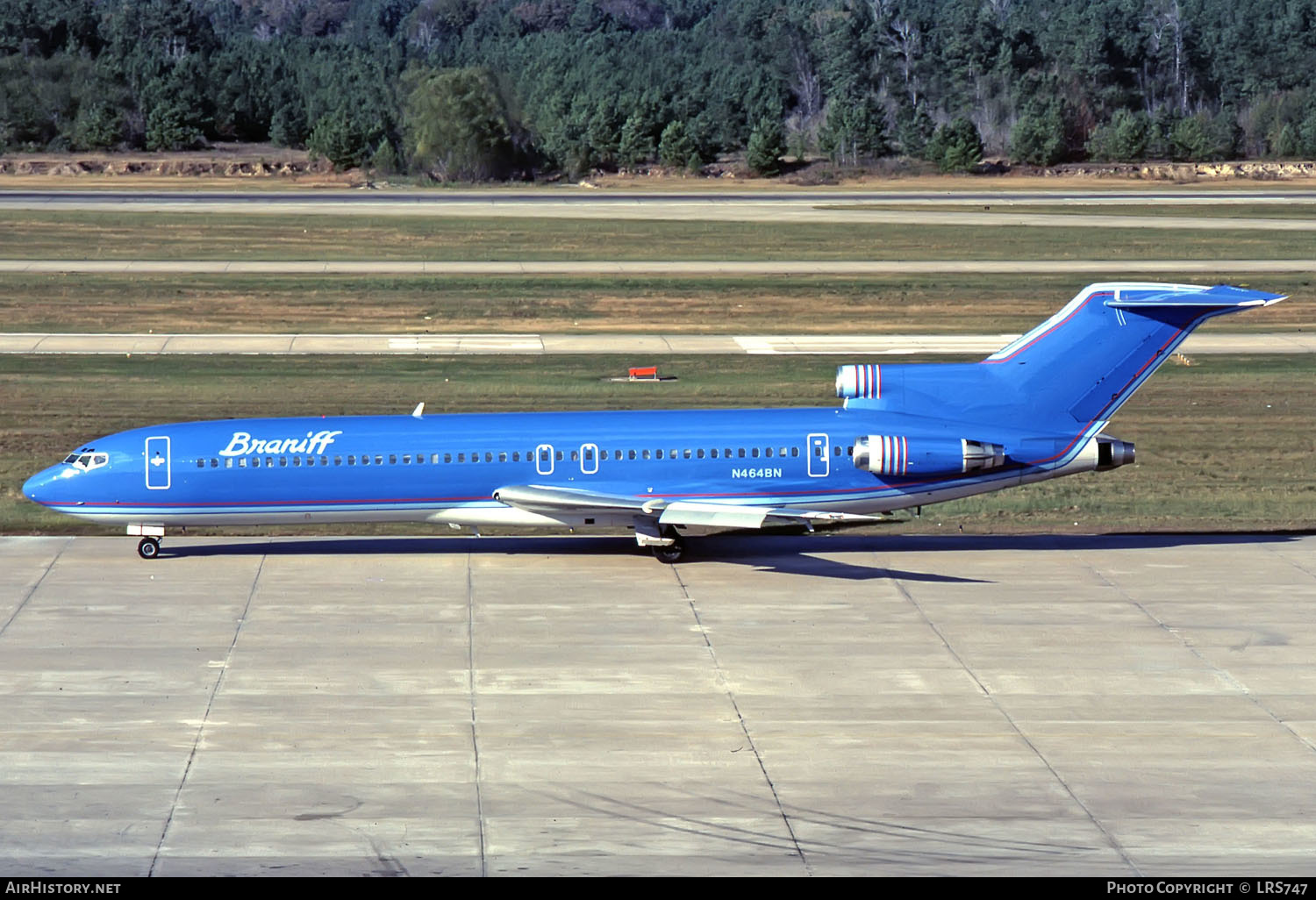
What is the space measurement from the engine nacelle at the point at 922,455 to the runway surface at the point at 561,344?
2361 centimetres

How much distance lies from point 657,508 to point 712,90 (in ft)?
376

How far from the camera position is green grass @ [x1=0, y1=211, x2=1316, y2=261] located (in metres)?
75.9

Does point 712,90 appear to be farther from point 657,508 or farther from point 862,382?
point 657,508

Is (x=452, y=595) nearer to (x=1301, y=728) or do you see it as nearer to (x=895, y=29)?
(x=1301, y=728)

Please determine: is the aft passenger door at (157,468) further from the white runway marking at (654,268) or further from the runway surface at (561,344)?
the white runway marking at (654,268)

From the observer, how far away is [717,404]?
46.8 meters

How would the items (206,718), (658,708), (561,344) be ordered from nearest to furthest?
(206,718) < (658,708) < (561,344)

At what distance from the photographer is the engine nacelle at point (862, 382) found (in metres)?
32.3

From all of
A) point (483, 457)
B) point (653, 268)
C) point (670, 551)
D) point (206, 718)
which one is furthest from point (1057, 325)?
point (653, 268)

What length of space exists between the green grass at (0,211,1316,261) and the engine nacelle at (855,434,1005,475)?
147 feet

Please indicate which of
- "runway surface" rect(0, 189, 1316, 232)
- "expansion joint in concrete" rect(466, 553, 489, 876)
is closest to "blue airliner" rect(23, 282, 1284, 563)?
"expansion joint in concrete" rect(466, 553, 489, 876)

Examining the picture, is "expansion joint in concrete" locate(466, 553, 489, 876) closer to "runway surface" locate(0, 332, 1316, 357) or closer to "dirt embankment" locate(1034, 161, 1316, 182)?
"runway surface" locate(0, 332, 1316, 357)

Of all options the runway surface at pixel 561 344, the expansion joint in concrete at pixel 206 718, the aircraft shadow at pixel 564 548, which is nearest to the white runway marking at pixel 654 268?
the runway surface at pixel 561 344

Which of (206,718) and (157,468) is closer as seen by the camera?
(206,718)
